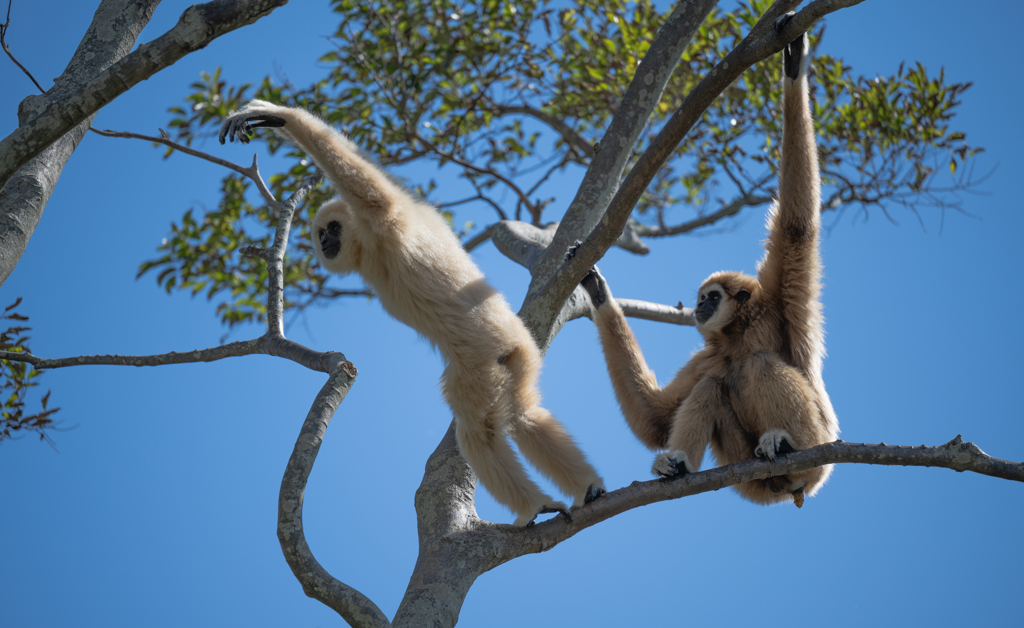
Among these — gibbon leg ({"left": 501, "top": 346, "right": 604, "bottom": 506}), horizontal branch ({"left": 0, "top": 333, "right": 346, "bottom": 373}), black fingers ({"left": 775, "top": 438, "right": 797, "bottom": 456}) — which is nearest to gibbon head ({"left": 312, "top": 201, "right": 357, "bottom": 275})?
horizontal branch ({"left": 0, "top": 333, "right": 346, "bottom": 373})

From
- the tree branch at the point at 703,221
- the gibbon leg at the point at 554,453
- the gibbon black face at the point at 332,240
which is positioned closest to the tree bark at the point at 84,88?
the gibbon black face at the point at 332,240

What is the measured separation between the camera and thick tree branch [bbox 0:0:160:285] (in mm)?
3322

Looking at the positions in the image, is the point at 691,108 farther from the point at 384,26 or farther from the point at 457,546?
the point at 384,26

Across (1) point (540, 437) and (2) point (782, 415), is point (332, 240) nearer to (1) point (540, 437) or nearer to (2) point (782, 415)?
(1) point (540, 437)

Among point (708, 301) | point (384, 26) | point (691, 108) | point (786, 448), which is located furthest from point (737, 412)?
point (384, 26)

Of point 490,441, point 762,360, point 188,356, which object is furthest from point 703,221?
point 188,356

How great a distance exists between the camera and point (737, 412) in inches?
169

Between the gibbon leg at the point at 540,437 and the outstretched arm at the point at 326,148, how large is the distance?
133 centimetres

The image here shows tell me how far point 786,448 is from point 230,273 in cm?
602

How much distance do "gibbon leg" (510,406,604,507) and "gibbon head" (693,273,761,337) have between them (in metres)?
1.39

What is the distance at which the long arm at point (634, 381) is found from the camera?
4.95m

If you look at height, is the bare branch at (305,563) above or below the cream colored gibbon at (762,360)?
below

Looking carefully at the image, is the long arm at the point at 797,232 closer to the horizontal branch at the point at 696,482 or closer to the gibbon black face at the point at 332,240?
the horizontal branch at the point at 696,482

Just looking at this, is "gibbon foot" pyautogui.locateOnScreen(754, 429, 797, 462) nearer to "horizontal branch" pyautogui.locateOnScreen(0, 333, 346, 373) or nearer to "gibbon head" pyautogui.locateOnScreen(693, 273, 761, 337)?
"gibbon head" pyautogui.locateOnScreen(693, 273, 761, 337)
